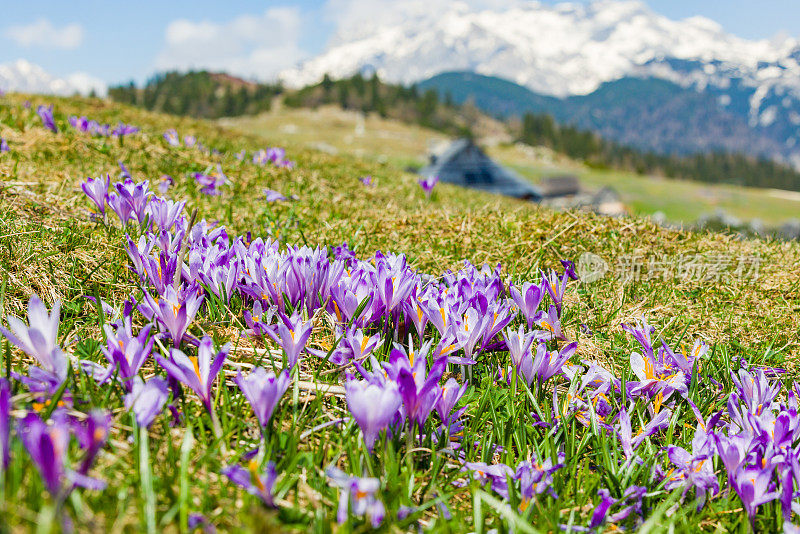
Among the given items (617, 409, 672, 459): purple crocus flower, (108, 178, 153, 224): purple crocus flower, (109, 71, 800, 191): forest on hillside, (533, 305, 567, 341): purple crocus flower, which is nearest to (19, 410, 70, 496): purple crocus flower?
(617, 409, 672, 459): purple crocus flower

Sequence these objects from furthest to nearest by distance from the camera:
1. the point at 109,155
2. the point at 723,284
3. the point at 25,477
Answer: the point at 109,155
the point at 723,284
the point at 25,477

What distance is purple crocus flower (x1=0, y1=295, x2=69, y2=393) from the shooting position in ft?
4.37

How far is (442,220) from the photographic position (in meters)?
4.39

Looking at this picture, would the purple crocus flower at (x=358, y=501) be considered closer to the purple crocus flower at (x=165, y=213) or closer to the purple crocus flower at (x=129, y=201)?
the purple crocus flower at (x=165, y=213)

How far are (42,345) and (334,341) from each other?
97cm

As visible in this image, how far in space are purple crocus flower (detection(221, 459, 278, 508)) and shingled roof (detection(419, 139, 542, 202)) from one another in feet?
64.8

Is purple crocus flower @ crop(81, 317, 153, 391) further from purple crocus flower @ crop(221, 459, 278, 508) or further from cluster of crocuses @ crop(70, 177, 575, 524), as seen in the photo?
purple crocus flower @ crop(221, 459, 278, 508)

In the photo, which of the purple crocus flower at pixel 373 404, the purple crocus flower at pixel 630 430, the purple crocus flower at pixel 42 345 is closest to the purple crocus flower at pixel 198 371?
the purple crocus flower at pixel 42 345

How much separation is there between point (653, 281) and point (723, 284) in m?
0.47

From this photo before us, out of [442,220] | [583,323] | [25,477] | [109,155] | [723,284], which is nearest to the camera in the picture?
[25,477]

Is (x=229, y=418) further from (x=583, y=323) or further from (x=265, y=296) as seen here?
(x=583, y=323)

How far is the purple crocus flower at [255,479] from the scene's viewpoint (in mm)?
1152

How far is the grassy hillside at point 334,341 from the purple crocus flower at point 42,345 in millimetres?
64

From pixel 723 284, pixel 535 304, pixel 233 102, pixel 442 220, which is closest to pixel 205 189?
pixel 442 220
